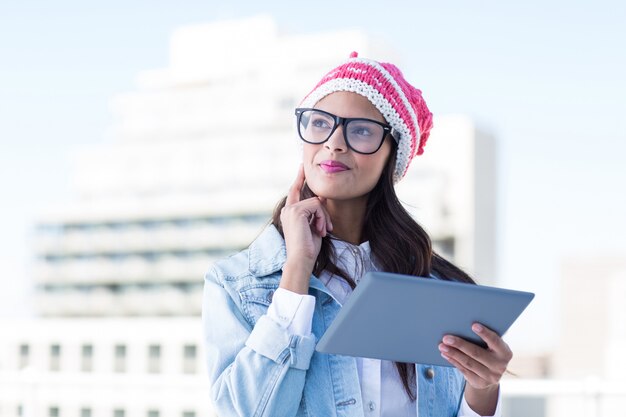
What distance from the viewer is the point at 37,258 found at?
190 feet

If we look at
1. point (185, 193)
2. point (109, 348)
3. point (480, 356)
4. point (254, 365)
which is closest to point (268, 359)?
point (254, 365)

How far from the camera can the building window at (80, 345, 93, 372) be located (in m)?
49.0

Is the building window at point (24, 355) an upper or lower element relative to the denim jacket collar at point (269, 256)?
lower

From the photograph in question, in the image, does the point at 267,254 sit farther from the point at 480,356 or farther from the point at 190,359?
the point at 190,359

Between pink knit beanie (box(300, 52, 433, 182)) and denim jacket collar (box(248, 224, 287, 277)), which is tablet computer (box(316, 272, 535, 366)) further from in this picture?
pink knit beanie (box(300, 52, 433, 182))

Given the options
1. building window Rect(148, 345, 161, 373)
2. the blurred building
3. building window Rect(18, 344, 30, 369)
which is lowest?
building window Rect(18, 344, 30, 369)

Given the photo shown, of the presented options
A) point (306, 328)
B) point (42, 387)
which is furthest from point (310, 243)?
point (42, 387)

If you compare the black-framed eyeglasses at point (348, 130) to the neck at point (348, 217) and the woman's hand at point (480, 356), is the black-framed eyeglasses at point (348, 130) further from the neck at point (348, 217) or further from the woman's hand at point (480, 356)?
the woman's hand at point (480, 356)

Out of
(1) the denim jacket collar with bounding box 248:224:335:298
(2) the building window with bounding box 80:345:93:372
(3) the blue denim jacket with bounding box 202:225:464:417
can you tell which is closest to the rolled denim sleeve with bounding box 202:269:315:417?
(3) the blue denim jacket with bounding box 202:225:464:417

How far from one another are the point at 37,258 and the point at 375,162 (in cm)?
5883

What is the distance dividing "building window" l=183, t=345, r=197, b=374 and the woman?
147ft

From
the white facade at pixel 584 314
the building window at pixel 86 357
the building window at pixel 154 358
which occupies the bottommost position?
the white facade at pixel 584 314

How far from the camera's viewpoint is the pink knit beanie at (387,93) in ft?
5.49

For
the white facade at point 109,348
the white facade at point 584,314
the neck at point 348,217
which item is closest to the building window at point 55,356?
the white facade at point 109,348
